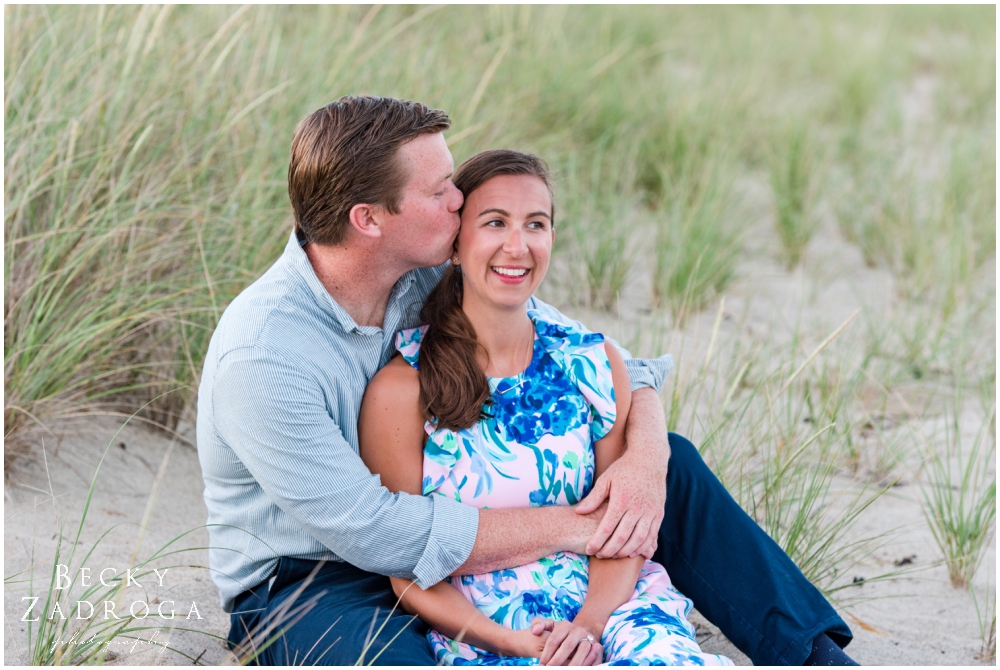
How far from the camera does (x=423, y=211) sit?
7.77 feet

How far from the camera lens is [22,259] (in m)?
3.28

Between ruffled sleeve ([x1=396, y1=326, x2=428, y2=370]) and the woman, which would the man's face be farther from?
ruffled sleeve ([x1=396, y1=326, x2=428, y2=370])

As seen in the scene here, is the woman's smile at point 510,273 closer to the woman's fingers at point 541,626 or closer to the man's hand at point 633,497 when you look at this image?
the man's hand at point 633,497

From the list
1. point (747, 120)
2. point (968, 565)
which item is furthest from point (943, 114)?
point (968, 565)

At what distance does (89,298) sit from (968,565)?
2.93 metres

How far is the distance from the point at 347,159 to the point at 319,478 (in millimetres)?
753

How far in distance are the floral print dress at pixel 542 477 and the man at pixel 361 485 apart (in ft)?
0.23

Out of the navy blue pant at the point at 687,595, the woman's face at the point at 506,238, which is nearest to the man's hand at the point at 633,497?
the navy blue pant at the point at 687,595

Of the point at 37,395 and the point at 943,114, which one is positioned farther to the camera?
the point at 943,114

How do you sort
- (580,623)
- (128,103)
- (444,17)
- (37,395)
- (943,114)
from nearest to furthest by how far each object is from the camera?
(580,623)
(37,395)
(128,103)
(444,17)
(943,114)

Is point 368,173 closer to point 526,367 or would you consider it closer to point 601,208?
point 526,367

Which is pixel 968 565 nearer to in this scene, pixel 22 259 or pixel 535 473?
pixel 535 473

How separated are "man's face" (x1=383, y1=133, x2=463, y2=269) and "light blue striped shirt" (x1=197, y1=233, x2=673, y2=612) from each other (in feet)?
0.70

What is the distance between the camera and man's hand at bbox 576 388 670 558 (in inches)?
91.8
